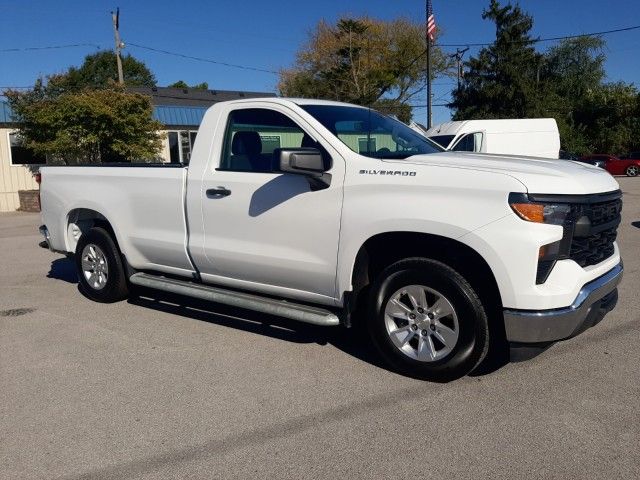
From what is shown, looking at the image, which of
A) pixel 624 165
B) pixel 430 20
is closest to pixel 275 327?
pixel 430 20

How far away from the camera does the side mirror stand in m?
4.27

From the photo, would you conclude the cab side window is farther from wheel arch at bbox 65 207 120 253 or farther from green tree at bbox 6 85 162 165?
green tree at bbox 6 85 162 165

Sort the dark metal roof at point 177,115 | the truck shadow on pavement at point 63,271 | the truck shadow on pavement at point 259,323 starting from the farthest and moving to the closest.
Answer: the dark metal roof at point 177,115 < the truck shadow on pavement at point 63,271 < the truck shadow on pavement at point 259,323

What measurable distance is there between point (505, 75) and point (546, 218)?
4838 cm

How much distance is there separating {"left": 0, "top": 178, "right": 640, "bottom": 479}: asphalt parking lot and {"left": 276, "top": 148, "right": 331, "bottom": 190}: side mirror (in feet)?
4.57

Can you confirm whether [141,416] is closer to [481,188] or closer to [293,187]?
[293,187]

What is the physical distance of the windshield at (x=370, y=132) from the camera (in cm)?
471

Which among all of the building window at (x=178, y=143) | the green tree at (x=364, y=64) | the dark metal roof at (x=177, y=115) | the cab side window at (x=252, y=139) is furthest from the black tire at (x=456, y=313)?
the green tree at (x=364, y=64)

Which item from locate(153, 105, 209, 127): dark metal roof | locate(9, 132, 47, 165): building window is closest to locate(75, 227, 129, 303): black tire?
locate(9, 132, 47, 165): building window

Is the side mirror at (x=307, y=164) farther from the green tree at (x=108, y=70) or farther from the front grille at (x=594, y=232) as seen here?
the green tree at (x=108, y=70)

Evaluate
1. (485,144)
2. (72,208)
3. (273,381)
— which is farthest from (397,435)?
(485,144)

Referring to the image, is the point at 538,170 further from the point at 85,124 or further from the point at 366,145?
the point at 85,124

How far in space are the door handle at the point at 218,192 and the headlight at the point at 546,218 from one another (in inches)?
91.2

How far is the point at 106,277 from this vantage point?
20.9 ft
